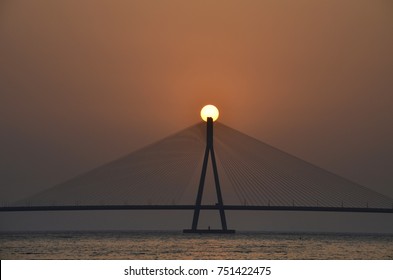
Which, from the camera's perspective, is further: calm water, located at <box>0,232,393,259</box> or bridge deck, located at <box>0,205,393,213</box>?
bridge deck, located at <box>0,205,393,213</box>

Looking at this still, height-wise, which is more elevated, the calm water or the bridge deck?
the bridge deck

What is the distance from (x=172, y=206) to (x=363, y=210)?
13.1 metres

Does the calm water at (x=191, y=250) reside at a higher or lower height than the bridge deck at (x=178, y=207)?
lower

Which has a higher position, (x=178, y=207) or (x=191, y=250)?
(x=178, y=207)

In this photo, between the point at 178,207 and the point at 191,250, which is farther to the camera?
the point at 178,207

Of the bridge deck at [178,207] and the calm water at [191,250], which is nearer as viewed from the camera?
the calm water at [191,250]
